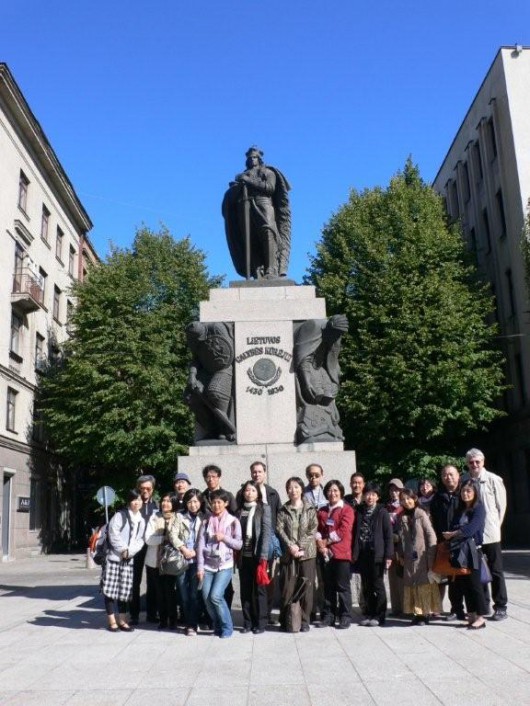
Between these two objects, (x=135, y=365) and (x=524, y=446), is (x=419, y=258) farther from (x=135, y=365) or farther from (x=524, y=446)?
(x=135, y=365)

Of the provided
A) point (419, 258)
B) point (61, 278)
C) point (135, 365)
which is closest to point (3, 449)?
point (135, 365)

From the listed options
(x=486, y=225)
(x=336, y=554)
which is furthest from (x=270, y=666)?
(x=486, y=225)

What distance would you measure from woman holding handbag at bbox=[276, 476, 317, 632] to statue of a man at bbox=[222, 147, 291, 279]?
519 cm

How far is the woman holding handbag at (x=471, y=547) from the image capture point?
7422 millimetres

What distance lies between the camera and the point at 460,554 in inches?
293

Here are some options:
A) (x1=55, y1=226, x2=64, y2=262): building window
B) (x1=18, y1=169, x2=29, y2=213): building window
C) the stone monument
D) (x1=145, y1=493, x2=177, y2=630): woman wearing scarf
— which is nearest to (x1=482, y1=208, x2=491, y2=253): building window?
(x1=18, y1=169, x2=29, y2=213): building window

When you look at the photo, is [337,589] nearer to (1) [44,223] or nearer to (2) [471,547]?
(2) [471,547]

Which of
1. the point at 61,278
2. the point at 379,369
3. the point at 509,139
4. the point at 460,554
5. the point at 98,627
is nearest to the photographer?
the point at 460,554

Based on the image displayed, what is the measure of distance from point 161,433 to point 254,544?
62.6ft

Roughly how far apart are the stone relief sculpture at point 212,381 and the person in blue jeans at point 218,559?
3023mm

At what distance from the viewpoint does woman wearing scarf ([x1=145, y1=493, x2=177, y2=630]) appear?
8110 millimetres

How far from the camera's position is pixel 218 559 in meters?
7.55

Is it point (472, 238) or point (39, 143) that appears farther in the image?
point (472, 238)

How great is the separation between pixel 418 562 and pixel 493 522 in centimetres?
96
